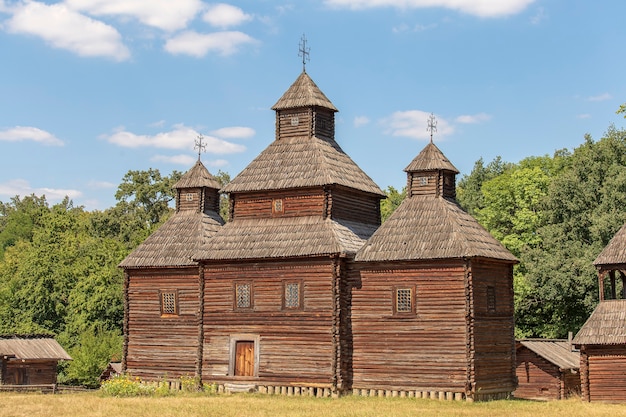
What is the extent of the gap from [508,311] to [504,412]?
8.57m

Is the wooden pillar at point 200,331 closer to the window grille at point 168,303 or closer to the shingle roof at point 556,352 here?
the window grille at point 168,303

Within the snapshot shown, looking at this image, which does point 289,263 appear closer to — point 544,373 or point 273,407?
point 273,407

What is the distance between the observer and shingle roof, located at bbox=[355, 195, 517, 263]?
39594 millimetres

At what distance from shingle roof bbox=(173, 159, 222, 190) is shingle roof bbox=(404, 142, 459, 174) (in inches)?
443

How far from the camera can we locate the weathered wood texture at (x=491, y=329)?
39156 millimetres

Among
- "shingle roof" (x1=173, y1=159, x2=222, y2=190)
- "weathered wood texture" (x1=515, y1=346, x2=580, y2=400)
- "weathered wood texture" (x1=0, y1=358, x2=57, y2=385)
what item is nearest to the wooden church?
"shingle roof" (x1=173, y1=159, x2=222, y2=190)

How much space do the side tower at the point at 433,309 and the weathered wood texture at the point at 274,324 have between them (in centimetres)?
150

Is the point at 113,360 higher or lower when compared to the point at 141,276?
lower

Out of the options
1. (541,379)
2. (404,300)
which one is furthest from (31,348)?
(541,379)

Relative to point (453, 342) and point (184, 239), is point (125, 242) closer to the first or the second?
point (184, 239)

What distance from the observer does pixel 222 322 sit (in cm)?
4341

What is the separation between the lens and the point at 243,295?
142 feet

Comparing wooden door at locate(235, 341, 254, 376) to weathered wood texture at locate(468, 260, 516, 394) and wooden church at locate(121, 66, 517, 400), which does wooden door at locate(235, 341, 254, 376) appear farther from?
weathered wood texture at locate(468, 260, 516, 394)

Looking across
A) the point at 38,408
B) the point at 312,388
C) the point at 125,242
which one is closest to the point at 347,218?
the point at 312,388
